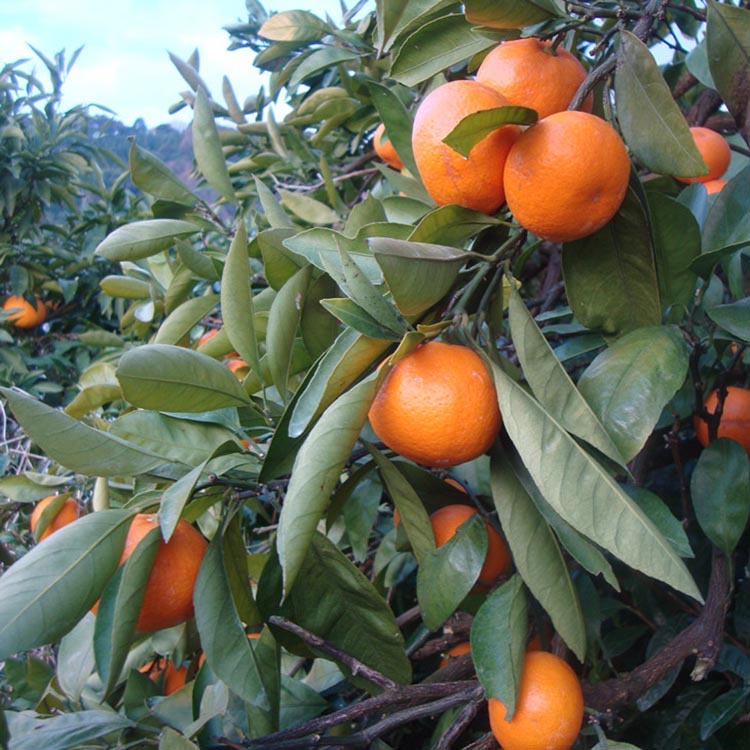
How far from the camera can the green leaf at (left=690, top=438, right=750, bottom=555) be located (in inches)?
37.7

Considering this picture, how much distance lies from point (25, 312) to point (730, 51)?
279 centimetres

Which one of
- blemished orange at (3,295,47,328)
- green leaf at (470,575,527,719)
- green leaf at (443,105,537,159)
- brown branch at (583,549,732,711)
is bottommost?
blemished orange at (3,295,47,328)

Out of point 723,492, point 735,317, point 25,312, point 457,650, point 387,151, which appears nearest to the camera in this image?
point 735,317

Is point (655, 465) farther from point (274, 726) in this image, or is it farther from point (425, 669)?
point (274, 726)

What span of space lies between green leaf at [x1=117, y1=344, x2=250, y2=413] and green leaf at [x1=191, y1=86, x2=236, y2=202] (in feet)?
1.81

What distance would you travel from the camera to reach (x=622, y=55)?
0.70 metres

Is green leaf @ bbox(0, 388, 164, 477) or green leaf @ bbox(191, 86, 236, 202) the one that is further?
green leaf @ bbox(191, 86, 236, 202)

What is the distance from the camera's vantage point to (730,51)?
0.74 meters

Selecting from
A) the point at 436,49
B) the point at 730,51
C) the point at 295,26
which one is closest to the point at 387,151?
the point at 295,26

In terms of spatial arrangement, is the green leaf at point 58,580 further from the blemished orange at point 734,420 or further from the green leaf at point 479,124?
the blemished orange at point 734,420

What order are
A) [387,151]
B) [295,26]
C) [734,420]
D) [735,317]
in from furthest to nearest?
[295,26]
[387,151]
[734,420]
[735,317]

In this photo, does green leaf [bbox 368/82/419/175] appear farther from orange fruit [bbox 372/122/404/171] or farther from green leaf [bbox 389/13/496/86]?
orange fruit [bbox 372/122/404/171]

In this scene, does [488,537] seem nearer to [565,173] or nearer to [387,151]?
Answer: [565,173]

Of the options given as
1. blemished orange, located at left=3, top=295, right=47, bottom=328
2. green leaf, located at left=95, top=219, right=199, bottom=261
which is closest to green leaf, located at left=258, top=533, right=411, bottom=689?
green leaf, located at left=95, top=219, right=199, bottom=261
